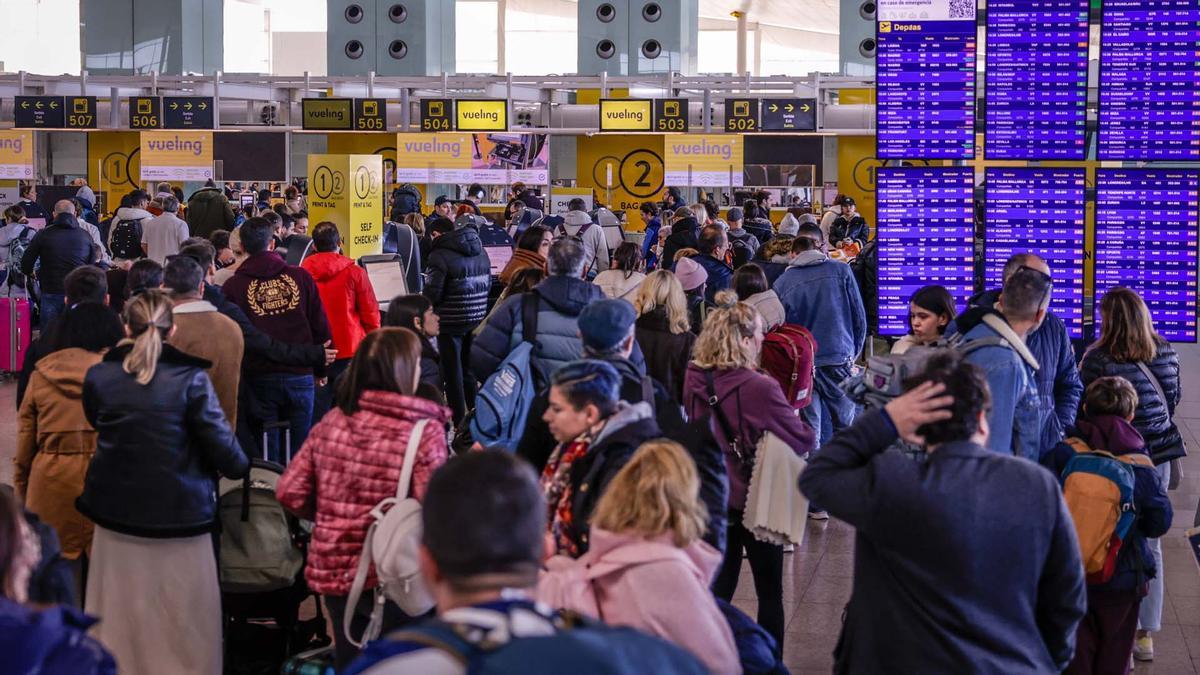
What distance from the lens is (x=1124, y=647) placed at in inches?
211

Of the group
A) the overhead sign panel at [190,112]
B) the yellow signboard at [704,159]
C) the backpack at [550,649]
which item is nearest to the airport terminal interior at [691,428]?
the backpack at [550,649]

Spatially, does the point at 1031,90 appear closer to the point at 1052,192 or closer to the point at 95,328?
the point at 1052,192

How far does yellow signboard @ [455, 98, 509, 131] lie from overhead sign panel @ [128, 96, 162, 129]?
15.1ft

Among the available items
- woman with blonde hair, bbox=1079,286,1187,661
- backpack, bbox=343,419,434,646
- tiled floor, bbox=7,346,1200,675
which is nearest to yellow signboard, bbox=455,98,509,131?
tiled floor, bbox=7,346,1200,675

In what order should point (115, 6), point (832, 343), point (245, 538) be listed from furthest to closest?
point (115, 6) → point (832, 343) → point (245, 538)

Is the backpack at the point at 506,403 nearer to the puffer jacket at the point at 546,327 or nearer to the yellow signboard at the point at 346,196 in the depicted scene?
the puffer jacket at the point at 546,327

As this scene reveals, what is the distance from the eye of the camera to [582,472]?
4129 millimetres

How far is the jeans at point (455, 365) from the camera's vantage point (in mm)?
10312

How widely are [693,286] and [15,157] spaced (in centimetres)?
1727

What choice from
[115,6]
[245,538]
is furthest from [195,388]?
[115,6]

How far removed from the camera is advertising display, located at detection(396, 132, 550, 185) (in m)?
21.0

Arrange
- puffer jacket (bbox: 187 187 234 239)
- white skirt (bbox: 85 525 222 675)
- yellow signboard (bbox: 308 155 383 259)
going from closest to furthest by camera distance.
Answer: white skirt (bbox: 85 525 222 675), yellow signboard (bbox: 308 155 383 259), puffer jacket (bbox: 187 187 234 239)

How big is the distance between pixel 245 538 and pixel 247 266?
2.48 m

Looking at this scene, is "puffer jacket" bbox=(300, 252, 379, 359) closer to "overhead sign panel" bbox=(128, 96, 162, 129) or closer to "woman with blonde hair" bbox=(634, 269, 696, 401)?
"woman with blonde hair" bbox=(634, 269, 696, 401)
